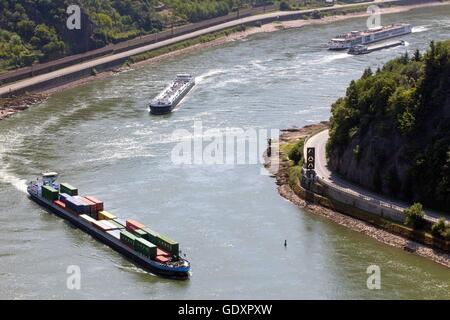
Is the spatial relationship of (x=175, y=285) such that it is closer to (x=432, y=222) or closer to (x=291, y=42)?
(x=432, y=222)

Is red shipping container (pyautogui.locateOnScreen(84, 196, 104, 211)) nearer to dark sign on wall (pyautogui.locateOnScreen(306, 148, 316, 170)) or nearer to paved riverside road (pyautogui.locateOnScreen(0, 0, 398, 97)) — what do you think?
dark sign on wall (pyautogui.locateOnScreen(306, 148, 316, 170))

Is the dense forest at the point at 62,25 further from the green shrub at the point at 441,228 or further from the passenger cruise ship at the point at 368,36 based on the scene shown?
the green shrub at the point at 441,228

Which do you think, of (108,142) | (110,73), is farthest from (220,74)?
(108,142)

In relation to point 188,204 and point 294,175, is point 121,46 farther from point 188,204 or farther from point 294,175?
point 188,204

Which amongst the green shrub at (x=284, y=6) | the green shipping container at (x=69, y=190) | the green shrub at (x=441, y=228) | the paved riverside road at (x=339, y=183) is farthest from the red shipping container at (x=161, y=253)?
the green shrub at (x=284, y=6)

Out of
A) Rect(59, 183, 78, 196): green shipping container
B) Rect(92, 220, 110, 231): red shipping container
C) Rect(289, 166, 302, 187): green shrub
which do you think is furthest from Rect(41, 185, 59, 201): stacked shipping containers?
Rect(289, 166, 302, 187): green shrub
